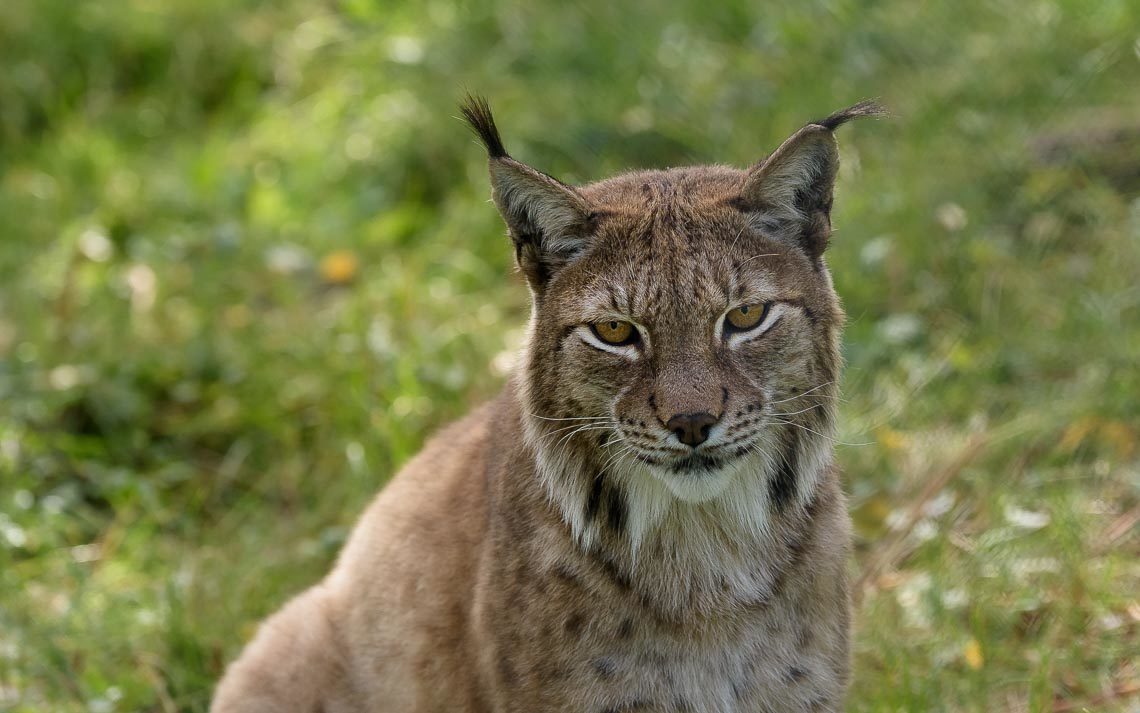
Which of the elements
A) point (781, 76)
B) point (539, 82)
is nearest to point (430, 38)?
point (539, 82)

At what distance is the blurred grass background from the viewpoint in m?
5.23

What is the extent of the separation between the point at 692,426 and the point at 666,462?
0.49ft

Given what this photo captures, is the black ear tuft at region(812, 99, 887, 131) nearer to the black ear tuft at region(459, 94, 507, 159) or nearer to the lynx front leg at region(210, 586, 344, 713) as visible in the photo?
the black ear tuft at region(459, 94, 507, 159)

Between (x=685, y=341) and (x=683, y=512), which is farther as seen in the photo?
(x=683, y=512)

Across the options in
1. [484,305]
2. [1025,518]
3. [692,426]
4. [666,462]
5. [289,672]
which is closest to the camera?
[692,426]

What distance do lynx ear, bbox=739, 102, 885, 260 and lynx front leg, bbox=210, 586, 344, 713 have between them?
6.23 ft

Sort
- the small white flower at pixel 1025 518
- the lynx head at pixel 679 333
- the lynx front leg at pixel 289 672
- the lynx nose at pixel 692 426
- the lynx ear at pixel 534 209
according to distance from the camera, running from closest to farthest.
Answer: the lynx nose at pixel 692 426 < the lynx head at pixel 679 333 < the lynx ear at pixel 534 209 < the lynx front leg at pixel 289 672 < the small white flower at pixel 1025 518

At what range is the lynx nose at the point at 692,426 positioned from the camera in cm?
360

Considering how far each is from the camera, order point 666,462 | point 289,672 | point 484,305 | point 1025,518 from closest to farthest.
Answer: point 666,462, point 289,672, point 1025,518, point 484,305

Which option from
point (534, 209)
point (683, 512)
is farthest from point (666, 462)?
point (534, 209)

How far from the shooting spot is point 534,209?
3930 millimetres

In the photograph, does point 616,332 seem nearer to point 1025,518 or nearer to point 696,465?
point 696,465

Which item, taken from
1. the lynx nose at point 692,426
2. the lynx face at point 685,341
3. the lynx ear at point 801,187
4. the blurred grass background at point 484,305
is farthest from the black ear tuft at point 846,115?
the blurred grass background at point 484,305

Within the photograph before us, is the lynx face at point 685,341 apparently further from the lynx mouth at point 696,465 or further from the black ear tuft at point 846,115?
the black ear tuft at point 846,115
